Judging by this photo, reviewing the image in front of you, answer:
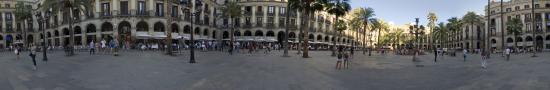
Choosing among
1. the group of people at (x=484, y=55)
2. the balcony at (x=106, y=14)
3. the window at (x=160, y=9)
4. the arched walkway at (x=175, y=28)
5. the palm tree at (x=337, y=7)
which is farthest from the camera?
the arched walkway at (x=175, y=28)

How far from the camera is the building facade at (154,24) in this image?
59.5m

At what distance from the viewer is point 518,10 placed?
96562mm

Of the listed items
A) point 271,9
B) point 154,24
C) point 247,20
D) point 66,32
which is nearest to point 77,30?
point 66,32

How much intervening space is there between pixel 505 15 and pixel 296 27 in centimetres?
4129

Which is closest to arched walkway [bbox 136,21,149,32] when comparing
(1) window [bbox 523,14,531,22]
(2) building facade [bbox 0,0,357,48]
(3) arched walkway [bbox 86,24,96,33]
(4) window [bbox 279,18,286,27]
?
(2) building facade [bbox 0,0,357,48]

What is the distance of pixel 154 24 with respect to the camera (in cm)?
6141

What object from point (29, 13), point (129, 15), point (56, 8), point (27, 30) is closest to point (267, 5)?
point (129, 15)

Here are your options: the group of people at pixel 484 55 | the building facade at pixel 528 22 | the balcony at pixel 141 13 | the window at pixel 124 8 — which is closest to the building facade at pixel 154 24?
the window at pixel 124 8

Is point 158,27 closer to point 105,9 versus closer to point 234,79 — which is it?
point 105,9

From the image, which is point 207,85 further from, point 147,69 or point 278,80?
point 147,69

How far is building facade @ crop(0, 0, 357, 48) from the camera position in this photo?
59.5m

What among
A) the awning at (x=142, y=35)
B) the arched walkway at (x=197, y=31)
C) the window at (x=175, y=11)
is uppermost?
the window at (x=175, y=11)

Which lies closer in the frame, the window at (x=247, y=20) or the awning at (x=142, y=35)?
the awning at (x=142, y=35)

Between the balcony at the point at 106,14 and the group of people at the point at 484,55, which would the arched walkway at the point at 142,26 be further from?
the group of people at the point at 484,55
